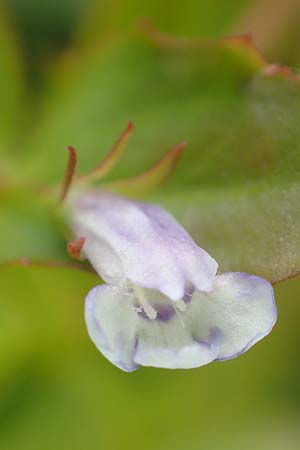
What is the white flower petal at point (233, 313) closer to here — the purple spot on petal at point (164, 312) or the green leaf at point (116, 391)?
the purple spot on petal at point (164, 312)

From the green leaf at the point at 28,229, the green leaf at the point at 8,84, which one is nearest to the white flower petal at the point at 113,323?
the green leaf at the point at 28,229

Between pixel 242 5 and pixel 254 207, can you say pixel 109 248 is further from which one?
pixel 242 5

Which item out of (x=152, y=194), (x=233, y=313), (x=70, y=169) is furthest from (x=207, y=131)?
(x=233, y=313)

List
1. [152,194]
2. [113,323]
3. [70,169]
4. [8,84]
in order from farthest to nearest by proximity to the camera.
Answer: [8,84] < [152,194] < [70,169] < [113,323]

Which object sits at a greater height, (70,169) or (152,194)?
(70,169)

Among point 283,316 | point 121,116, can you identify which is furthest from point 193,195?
point 283,316

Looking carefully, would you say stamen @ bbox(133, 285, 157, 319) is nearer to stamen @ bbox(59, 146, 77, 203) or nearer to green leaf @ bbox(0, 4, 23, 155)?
stamen @ bbox(59, 146, 77, 203)

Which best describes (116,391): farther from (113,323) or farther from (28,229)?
(113,323)
